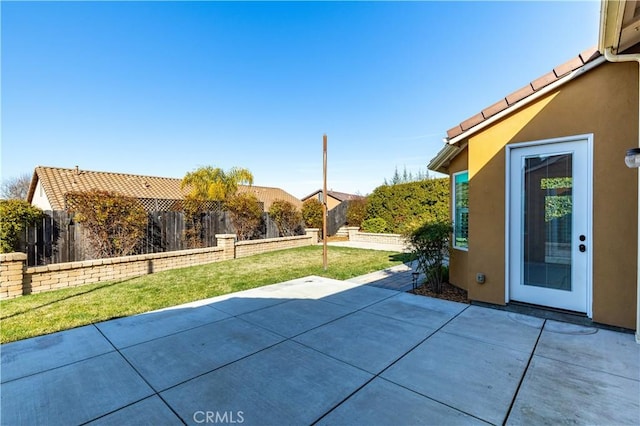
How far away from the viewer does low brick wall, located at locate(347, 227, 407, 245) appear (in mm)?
16828

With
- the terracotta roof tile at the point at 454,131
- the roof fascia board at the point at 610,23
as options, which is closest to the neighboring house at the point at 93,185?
the terracotta roof tile at the point at 454,131

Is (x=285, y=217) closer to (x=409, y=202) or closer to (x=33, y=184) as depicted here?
(x=409, y=202)

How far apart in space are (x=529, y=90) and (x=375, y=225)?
14344 mm

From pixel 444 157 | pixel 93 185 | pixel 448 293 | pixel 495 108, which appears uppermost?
pixel 495 108

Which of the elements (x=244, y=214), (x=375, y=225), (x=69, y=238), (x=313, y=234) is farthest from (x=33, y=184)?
(x=375, y=225)

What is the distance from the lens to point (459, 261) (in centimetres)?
625

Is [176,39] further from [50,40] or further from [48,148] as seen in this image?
[48,148]

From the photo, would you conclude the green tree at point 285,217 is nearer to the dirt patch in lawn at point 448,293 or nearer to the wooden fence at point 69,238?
the wooden fence at point 69,238

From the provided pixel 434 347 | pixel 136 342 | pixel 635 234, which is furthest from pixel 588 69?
pixel 136 342

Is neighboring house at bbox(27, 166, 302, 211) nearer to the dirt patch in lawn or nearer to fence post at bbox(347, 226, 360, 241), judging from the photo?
fence post at bbox(347, 226, 360, 241)

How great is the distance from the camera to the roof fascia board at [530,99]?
3.99m

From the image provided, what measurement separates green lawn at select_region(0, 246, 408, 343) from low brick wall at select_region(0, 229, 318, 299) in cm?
34

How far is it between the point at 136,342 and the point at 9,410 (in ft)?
4.52

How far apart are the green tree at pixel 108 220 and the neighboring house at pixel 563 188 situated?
9.69 m
